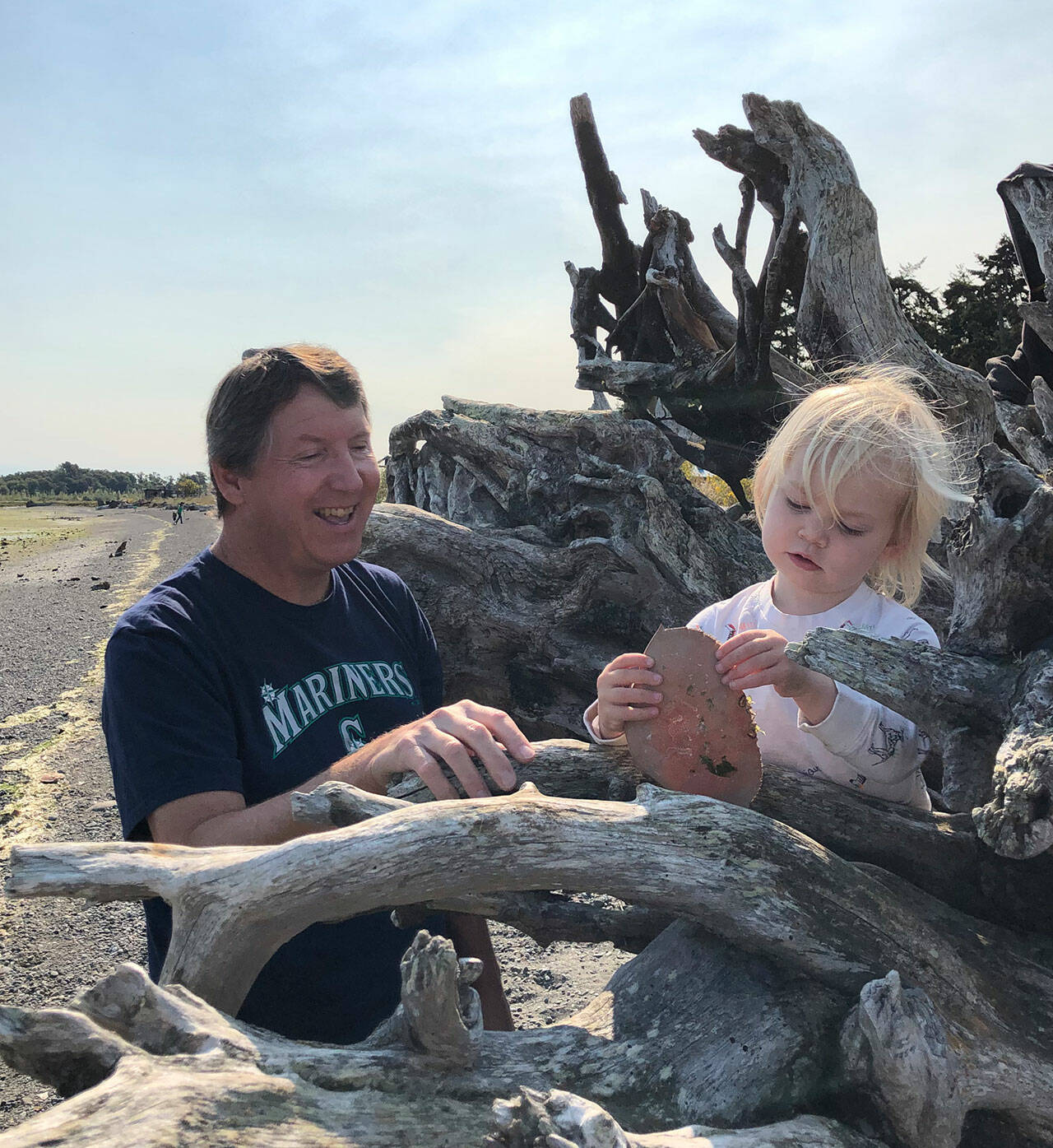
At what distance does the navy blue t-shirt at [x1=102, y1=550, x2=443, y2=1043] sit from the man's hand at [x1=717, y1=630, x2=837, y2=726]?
50.9 inches

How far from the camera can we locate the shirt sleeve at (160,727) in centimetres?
230

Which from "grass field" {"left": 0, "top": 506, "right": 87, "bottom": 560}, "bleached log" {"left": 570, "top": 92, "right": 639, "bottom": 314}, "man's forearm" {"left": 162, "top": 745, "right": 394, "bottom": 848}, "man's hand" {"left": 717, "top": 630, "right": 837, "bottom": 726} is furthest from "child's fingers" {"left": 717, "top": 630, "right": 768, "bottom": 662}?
"grass field" {"left": 0, "top": 506, "right": 87, "bottom": 560}

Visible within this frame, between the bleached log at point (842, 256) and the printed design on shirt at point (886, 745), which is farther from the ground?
the bleached log at point (842, 256)

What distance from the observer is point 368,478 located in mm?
2941

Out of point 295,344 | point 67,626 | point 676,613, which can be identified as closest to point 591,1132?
point 295,344

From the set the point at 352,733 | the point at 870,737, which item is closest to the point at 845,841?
the point at 870,737

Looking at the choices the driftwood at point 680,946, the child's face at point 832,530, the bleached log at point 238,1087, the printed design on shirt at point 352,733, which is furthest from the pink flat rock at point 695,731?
the printed design on shirt at point 352,733

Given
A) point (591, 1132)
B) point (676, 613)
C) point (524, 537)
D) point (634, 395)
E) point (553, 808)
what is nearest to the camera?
point (591, 1132)

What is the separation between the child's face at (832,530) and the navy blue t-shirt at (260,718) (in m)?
1.40

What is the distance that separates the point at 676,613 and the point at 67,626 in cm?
1959

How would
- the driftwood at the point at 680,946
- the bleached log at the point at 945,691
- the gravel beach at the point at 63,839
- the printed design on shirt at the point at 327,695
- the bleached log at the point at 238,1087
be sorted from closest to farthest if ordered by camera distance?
the bleached log at the point at 238,1087
the driftwood at the point at 680,946
the bleached log at the point at 945,691
the printed design on shirt at the point at 327,695
the gravel beach at the point at 63,839

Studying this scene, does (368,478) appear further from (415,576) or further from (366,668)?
(415,576)

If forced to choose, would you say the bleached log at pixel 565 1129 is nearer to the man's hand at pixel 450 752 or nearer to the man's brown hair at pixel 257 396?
the man's hand at pixel 450 752

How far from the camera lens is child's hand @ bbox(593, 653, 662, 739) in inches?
82.4
